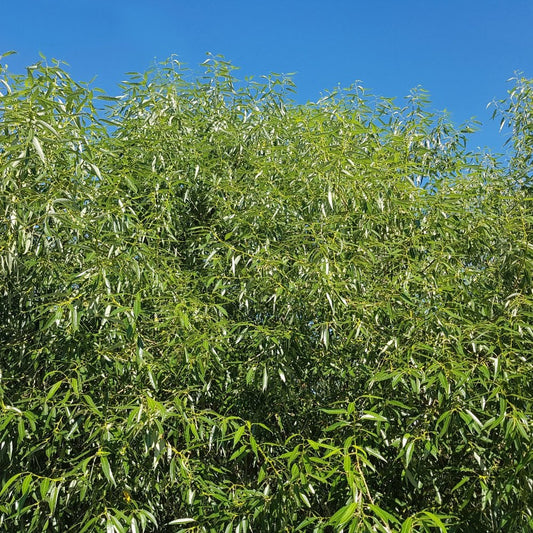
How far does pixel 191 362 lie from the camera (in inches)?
112

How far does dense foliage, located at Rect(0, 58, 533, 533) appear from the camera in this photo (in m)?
2.59

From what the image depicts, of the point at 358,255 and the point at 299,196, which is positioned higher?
the point at 299,196

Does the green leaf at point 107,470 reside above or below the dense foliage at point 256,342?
below

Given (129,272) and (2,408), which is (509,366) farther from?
(2,408)

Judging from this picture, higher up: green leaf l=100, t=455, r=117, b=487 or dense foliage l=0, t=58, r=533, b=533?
dense foliage l=0, t=58, r=533, b=533

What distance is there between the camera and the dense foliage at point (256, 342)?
2.59 metres

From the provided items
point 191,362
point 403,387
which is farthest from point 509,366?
point 191,362

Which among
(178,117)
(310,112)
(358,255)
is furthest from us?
(310,112)

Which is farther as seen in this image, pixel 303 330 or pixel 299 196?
pixel 299 196

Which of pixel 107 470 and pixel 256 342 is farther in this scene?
pixel 256 342

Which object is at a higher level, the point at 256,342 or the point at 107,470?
the point at 256,342

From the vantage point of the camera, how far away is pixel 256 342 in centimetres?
288

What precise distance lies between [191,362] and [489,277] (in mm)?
1614

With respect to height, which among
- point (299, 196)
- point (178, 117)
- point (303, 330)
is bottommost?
point (303, 330)
